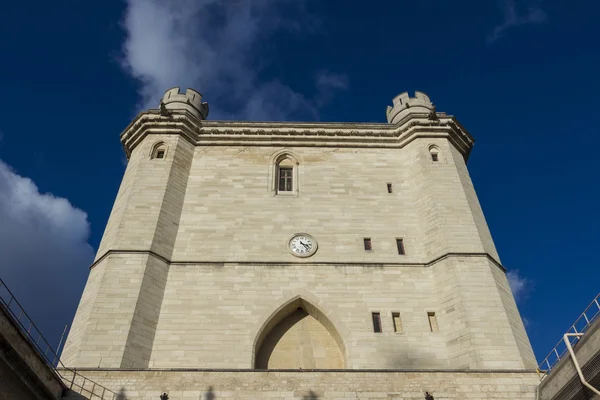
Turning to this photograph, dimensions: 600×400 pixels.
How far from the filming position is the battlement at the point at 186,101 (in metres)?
19.0

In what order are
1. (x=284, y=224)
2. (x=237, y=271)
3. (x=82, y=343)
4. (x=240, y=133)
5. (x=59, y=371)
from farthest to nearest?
(x=240, y=133) → (x=284, y=224) → (x=237, y=271) → (x=82, y=343) → (x=59, y=371)

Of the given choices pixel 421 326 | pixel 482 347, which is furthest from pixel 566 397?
pixel 421 326

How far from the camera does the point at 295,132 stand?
1822 cm

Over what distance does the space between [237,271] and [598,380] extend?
870 cm

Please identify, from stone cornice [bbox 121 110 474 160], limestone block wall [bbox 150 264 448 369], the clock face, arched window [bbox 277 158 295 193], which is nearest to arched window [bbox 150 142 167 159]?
stone cornice [bbox 121 110 474 160]

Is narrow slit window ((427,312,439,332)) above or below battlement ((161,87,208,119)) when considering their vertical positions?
below

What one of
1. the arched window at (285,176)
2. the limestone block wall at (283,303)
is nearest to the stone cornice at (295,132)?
the arched window at (285,176)

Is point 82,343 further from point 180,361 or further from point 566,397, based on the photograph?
point 566,397

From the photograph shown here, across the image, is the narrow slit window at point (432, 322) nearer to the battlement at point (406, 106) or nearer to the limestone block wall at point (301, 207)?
the limestone block wall at point (301, 207)

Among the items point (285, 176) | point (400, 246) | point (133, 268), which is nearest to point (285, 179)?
point (285, 176)

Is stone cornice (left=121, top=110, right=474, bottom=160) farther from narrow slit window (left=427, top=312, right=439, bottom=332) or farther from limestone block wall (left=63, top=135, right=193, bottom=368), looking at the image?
narrow slit window (left=427, top=312, right=439, bottom=332)

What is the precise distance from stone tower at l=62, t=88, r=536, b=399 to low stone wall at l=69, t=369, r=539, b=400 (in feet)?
0.13

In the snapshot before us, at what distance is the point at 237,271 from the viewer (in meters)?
14.1

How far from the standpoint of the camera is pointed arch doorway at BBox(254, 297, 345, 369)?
12900mm
